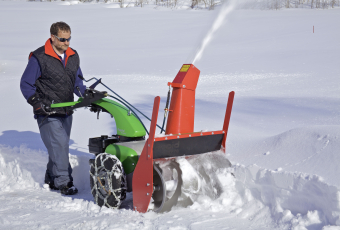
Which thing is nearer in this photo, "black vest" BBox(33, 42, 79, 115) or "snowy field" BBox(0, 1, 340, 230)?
"snowy field" BBox(0, 1, 340, 230)

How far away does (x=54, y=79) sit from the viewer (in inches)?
135

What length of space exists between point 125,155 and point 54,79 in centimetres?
111

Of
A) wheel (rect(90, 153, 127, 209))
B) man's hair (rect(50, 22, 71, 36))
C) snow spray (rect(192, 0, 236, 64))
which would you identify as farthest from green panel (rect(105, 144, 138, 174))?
man's hair (rect(50, 22, 71, 36))

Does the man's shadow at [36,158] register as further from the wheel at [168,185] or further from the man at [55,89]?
the wheel at [168,185]

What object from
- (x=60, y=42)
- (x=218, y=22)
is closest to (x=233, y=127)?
(x=218, y=22)

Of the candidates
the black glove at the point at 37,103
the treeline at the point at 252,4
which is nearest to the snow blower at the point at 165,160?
the black glove at the point at 37,103

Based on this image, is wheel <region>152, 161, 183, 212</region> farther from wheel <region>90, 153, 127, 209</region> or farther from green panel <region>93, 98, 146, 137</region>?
green panel <region>93, 98, 146, 137</region>

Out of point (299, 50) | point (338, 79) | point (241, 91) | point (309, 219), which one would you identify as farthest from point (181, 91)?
point (299, 50)

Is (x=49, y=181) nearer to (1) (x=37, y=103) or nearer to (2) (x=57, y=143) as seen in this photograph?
(2) (x=57, y=143)

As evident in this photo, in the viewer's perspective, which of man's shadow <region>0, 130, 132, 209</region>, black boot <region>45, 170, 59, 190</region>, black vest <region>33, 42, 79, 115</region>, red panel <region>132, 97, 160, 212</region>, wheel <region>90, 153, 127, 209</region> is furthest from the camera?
man's shadow <region>0, 130, 132, 209</region>

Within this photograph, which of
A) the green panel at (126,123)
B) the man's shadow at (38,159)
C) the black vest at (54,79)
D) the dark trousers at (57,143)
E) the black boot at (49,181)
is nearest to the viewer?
the green panel at (126,123)

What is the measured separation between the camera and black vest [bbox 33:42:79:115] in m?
3.37

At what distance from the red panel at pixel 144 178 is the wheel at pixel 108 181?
0.57 ft

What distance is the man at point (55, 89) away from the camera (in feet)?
10.8
